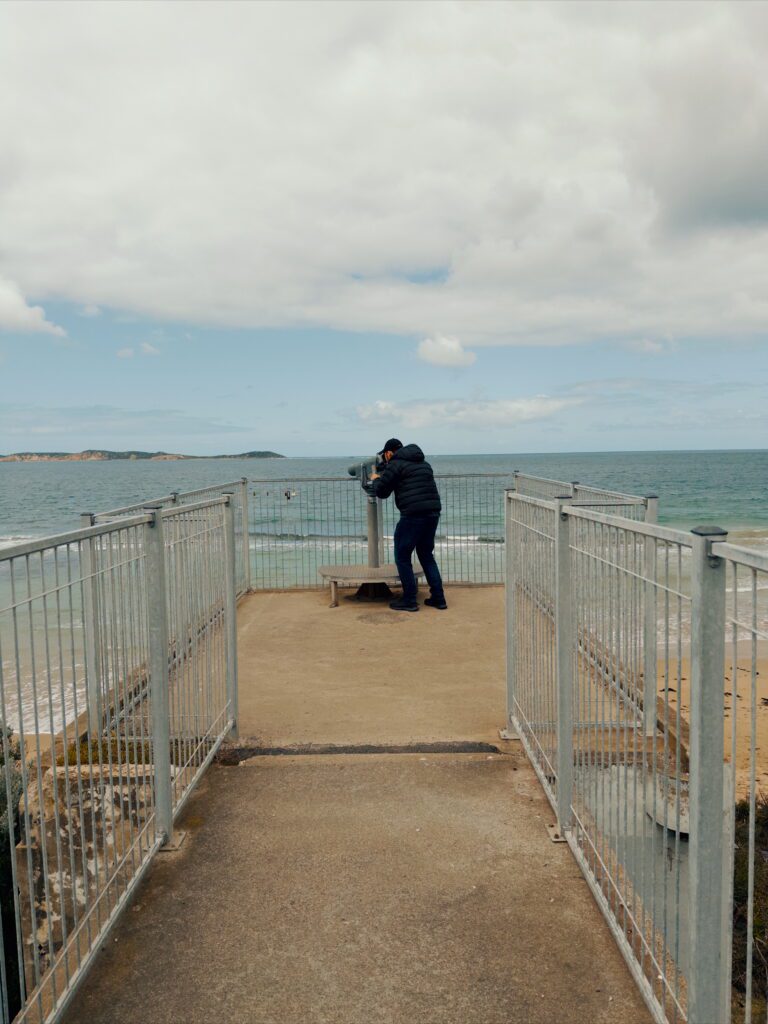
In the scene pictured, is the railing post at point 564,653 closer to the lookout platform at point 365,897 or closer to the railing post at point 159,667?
the lookout platform at point 365,897

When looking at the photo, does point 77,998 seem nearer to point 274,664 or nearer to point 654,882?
point 654,882

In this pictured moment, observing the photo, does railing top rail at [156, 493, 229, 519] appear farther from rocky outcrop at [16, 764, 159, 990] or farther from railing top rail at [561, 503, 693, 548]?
railing top rail at [561, 503, 693, 548]

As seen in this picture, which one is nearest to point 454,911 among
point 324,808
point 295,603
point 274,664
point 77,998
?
point 324,808

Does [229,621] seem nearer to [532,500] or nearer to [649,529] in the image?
[532,500]

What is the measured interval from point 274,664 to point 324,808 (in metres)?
3.20

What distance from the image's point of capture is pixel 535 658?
15.1 ft

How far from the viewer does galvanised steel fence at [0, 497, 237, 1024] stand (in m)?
2.84

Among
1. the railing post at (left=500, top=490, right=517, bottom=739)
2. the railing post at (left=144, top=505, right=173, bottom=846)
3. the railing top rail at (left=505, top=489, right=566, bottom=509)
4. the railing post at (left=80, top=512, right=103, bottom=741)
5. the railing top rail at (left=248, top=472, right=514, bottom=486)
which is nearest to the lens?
the railing post at (left=80, top=512, right=103, bottom=741)

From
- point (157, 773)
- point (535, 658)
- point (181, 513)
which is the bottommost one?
point (157, 773)

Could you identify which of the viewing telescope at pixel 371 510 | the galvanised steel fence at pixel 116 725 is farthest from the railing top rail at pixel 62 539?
the viewing telescope at pixel 371 510

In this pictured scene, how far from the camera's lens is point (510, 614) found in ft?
17.4

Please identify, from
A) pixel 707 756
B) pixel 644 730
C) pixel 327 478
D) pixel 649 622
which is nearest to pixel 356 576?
pixel 327 478

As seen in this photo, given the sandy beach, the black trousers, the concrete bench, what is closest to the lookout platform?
the sandy beach

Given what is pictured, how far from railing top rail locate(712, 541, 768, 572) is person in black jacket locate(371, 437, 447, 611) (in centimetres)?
701
